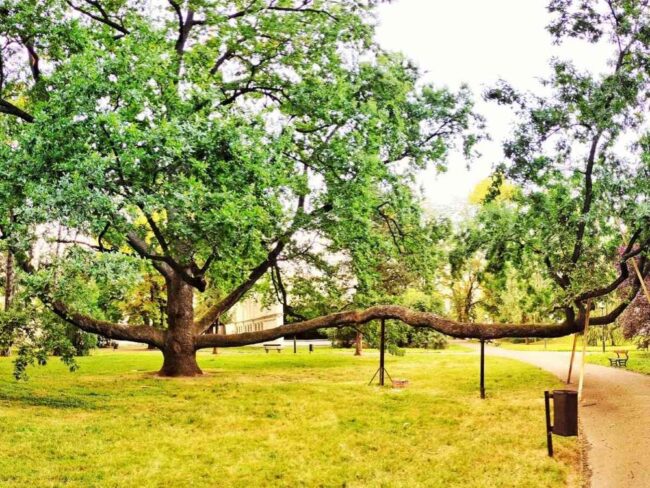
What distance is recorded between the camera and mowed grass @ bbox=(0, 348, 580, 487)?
28.6 ft

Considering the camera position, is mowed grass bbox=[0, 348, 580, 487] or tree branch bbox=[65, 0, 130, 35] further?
tree branch bbox=[65, 0, 130, 35]

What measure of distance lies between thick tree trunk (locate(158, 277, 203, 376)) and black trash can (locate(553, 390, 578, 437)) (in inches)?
569

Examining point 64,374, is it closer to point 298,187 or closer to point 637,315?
point 298,187

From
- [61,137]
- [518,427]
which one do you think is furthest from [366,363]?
[61,137]

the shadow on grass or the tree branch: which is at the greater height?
A: the tree branch

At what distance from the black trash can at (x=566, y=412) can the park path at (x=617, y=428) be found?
1.86ft

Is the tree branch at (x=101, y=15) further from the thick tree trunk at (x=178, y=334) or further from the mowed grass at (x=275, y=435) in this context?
the mowed grass at (x=275, y=435)

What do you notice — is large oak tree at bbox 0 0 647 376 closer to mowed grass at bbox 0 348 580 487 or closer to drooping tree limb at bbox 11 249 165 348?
drooping tree limb at bbox 11 249 165 348

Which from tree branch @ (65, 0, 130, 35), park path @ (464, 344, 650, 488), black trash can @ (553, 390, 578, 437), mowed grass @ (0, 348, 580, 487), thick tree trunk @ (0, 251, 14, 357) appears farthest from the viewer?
thick tree trunk @ (0, 251, 14, 357)

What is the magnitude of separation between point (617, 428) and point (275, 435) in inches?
247

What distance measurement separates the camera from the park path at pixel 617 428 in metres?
8.50

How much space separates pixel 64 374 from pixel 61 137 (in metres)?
13.4

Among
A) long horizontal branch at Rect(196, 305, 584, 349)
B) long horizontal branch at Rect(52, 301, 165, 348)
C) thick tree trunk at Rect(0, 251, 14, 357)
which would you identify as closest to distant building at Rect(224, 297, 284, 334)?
thick tree trunk at Rect(0, 251, 14, 357)

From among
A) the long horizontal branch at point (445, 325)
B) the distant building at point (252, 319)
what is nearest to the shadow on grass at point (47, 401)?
the long horizontal branch at point (445, 325)
